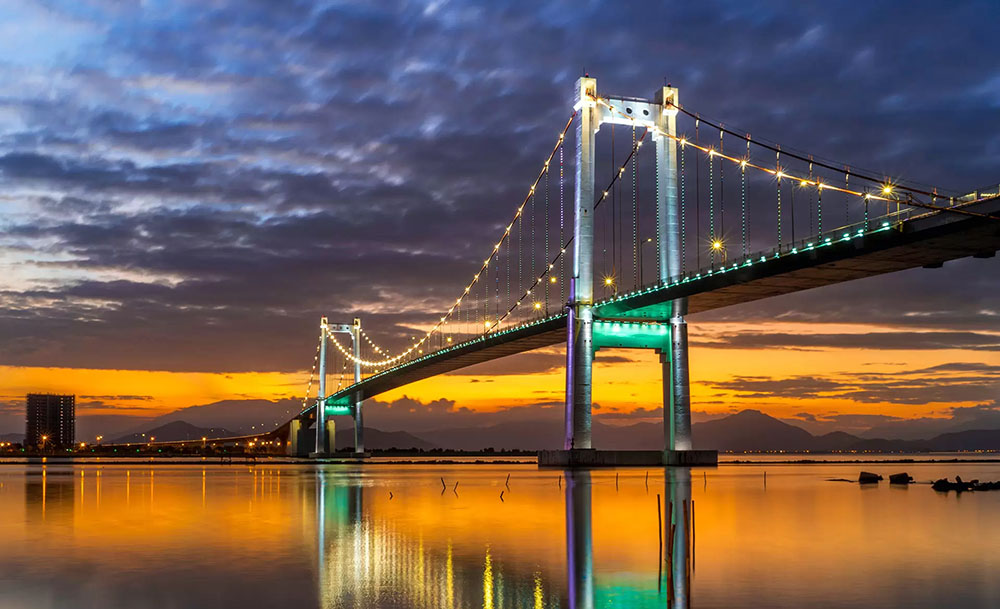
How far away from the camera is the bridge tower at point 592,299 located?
181 feet

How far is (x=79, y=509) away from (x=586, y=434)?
28458 mm

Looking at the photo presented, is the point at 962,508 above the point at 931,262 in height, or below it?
below

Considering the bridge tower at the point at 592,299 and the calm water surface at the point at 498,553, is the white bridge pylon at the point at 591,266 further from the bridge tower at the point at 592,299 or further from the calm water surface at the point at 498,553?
the calm water surface at the point at 498,553

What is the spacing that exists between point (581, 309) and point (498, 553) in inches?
1455

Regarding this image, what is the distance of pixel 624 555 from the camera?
1869cm

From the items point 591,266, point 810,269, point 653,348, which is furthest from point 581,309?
point 810,269

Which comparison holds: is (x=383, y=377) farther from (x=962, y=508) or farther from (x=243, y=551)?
(x=243, y=551)

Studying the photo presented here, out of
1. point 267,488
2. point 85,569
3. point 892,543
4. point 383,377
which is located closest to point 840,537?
point 892,543

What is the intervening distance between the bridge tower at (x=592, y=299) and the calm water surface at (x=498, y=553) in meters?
19.2

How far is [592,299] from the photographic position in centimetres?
5575

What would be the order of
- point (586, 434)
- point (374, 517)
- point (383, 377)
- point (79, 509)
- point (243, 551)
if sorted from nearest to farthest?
1. point (243, 551)
2. point (374, 517)
3. point (79, 509)
4. point (586, 434)
5. point (383, 377)

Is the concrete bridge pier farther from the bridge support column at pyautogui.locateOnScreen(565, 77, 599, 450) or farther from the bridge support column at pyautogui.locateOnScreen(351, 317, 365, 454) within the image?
the bridge support column at pyautogui.locateOnScreen(565, 77, 599, 450)

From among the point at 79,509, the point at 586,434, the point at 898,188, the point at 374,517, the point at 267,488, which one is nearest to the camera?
the point at 374,517

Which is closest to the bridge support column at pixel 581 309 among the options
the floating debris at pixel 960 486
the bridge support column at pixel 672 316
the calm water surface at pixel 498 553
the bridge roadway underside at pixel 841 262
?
the bridge roadway underside at pixel 841 262
